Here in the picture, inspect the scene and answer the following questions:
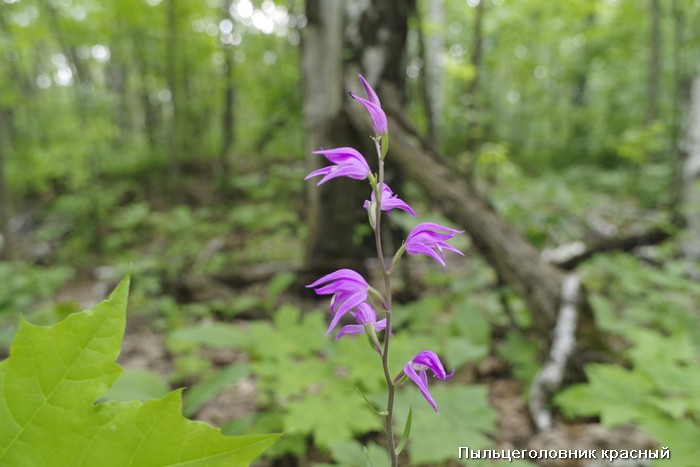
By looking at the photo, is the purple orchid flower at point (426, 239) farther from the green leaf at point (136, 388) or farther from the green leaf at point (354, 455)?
the green leaf at point (136, 388)

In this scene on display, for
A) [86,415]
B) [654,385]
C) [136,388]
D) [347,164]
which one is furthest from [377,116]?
[654,385]

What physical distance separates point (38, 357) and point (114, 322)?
0.35 feet

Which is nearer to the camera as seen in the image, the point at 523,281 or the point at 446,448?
the point at 446,448

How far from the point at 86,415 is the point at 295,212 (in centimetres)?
615

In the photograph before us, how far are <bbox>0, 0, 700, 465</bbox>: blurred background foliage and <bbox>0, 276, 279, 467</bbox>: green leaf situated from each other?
13cm

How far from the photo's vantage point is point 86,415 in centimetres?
63

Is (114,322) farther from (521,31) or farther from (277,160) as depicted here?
(521,31)

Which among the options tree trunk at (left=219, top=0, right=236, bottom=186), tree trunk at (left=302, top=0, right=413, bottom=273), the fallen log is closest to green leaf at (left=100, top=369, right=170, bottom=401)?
tree trunk at (left=302, top=0, right=413, bottom=273)

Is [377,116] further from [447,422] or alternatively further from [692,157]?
[692,157]

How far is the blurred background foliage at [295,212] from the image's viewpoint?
6.18 feet

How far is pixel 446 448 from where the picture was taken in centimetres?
156

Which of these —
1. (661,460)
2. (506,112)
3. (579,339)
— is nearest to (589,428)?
(579,339)

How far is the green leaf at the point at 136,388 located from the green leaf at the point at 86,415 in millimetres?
929

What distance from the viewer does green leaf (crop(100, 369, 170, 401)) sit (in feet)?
4.98
